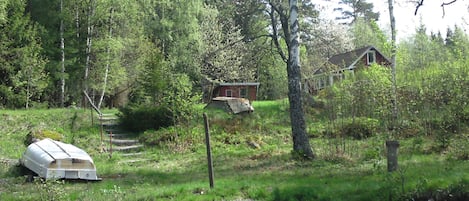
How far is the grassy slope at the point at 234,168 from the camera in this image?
763 cm

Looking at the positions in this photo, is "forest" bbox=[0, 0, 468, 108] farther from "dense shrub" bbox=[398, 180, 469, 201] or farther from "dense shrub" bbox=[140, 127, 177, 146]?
"dense shrub" bbox=[398, 180, 469, 201]

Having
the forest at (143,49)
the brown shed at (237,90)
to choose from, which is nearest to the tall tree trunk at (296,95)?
the forest at (143,49)

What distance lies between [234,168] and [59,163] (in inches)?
177

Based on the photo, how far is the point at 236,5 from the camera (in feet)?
51.1

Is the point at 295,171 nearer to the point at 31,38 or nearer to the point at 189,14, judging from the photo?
the point at 31,38

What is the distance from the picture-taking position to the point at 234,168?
12008mm

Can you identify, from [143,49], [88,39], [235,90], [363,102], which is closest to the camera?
[363,102]

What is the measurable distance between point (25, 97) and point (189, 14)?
50.6 feet

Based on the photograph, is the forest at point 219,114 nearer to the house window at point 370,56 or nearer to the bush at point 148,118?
the bush at point 148,118

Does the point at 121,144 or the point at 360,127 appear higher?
the point at 360,127

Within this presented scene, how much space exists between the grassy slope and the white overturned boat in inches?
12.2

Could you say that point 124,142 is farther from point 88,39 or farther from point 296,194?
point 88,39

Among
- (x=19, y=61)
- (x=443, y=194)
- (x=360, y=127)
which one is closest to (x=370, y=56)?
(x=360, y=127)

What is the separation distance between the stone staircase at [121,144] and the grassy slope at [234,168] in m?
0.34
